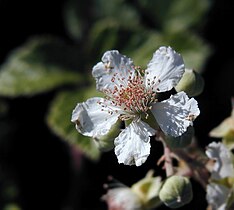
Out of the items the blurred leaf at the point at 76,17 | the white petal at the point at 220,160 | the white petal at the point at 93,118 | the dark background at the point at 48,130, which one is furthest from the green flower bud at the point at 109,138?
the blurred leaf at the point at 76,17

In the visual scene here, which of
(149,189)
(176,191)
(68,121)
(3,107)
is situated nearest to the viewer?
(176,191)

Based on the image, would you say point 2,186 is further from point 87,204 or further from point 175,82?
point 175,82

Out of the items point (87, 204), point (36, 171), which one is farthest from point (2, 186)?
point (87, 204)

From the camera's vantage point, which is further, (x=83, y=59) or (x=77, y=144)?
(x=83, y=59)

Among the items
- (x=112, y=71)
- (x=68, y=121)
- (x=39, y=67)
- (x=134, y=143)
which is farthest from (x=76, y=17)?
(x=134, y=143)

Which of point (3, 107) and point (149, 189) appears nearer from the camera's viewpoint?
point (149, 189)

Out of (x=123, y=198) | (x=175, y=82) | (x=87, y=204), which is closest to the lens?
(x=175, y=82)

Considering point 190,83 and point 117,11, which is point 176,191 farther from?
point 117,11

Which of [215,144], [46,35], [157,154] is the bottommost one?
[215,144]
